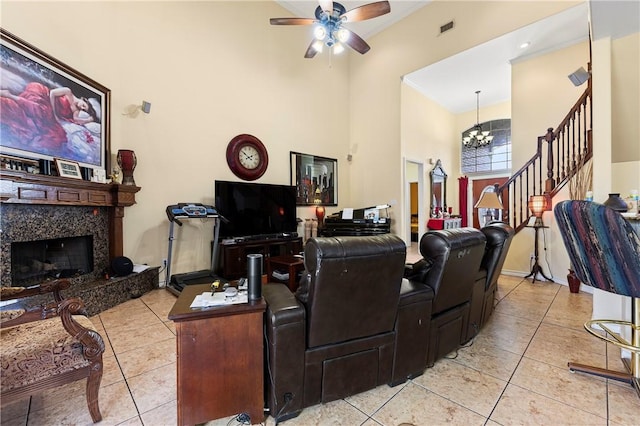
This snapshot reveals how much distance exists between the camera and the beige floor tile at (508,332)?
2.33m

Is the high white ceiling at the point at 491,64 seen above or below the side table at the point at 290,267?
above

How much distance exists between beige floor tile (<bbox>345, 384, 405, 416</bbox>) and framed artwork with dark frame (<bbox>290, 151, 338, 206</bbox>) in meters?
4.24

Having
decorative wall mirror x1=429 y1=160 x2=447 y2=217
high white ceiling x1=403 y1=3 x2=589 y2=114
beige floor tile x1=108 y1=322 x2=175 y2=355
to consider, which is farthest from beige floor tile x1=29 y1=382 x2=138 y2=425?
decorative wall mirror x1=429 y1=160 x2=447 y2=217

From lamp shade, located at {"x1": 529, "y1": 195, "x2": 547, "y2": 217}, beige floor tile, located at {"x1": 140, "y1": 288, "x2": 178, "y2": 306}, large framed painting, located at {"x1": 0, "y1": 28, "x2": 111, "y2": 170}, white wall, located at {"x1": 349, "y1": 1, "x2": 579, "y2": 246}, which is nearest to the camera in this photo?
large framed painting, located at {"x1": 0, "y1": 28, "x2": 111, "y2": 170}

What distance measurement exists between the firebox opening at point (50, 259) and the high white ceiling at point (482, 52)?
5405 mm

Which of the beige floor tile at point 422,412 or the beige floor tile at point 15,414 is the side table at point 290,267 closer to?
the beige floor tile at point 422,412

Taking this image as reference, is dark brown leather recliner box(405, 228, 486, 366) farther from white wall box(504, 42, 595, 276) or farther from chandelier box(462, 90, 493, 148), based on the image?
chandelier box(462, 90, 493, 148)

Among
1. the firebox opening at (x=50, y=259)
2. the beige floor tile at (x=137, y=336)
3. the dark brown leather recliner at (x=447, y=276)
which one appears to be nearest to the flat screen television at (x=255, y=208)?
the firebox opening at (x=50, y=259)

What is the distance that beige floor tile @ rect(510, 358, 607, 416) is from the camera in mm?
1619

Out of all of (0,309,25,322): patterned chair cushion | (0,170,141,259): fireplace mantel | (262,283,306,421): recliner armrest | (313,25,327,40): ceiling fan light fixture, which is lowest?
(262,283,306,421): recliner armrest

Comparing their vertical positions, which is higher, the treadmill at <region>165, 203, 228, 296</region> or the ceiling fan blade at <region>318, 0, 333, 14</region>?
the ceiling fan blade at <region>318, 0, 333, 14</region>

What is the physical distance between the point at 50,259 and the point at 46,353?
2.10m

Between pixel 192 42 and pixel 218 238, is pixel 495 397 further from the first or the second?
pixel 192 42

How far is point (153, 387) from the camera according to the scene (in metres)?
1.76
